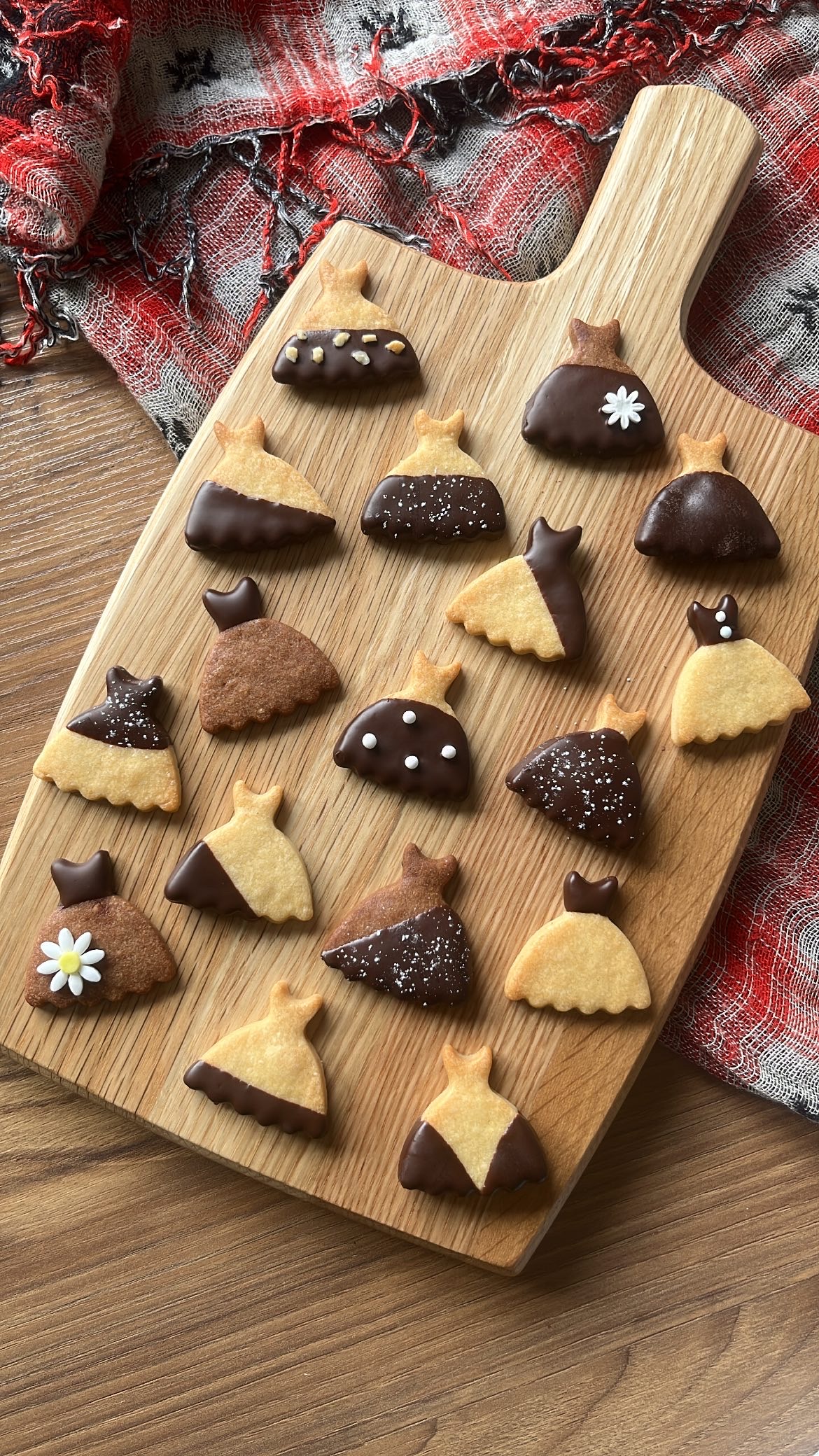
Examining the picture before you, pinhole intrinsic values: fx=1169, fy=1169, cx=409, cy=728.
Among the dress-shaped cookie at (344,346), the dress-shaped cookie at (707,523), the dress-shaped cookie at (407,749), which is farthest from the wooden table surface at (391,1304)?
the dress-shaped cookie at (707,523)

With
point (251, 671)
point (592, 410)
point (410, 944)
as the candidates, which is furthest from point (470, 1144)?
point (592, 410)

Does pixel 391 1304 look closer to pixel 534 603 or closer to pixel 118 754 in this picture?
pixel 118 754

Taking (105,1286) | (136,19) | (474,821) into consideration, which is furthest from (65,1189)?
(136,19)

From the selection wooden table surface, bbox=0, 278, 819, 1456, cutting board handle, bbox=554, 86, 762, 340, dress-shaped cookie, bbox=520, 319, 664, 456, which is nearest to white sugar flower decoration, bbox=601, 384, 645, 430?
dress-shaped cookie, bbox=520, 319, 664, 456

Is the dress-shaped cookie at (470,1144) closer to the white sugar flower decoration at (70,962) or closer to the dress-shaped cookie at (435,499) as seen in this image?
the white sugar flower decoration at (70,962)

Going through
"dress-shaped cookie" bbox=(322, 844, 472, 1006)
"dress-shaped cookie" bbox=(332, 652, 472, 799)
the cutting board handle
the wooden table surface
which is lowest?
the wooden table surface

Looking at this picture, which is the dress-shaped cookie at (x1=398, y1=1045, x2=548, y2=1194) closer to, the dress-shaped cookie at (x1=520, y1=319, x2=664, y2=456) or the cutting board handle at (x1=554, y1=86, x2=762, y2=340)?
the dress-shaped cookie at (x1=520, y1=319, x2=664, y2=456)

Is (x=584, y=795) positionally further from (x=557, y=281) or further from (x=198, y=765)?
(x=557, y=281)
